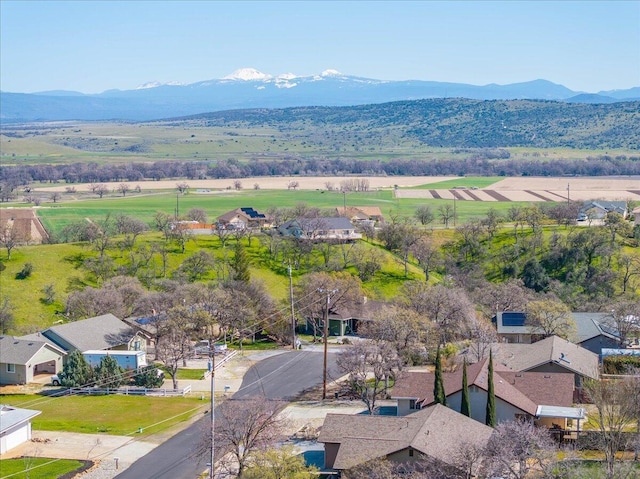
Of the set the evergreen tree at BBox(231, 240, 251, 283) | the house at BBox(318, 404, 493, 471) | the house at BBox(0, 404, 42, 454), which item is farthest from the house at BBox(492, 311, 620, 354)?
the house at BBox(0, 404, 42, 454)

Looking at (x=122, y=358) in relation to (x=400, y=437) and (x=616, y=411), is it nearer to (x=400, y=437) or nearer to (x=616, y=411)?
(x=400, y=437)

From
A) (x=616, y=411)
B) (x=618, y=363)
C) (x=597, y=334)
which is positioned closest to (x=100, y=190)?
(x=597, y=334)

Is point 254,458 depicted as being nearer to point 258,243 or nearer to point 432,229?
point 258,243

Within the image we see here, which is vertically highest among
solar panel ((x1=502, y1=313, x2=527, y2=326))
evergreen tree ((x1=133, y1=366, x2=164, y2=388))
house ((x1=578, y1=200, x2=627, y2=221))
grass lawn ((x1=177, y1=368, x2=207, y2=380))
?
house ((x1=578, y1=200, x2=627, y2=221))

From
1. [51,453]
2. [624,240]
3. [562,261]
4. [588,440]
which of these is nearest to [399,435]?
[588,440]

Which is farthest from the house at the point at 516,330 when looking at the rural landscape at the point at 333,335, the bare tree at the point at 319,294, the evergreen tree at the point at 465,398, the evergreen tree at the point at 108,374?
the evergreen tree at the point at 108,374

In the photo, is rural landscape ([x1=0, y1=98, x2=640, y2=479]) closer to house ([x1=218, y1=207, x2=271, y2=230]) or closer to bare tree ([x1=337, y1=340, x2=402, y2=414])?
bare tree ([x1=337, y1=340, x2=402, y2=414])
